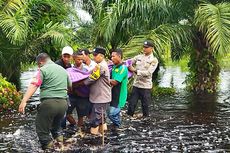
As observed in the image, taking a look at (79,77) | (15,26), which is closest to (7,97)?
(15,26)

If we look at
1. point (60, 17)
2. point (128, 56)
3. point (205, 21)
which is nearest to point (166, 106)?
point (128, 56)

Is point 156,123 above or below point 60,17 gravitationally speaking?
below

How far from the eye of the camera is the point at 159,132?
9148 mm

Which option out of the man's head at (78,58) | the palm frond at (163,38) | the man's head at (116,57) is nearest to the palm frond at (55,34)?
the palm frond at (163,38)

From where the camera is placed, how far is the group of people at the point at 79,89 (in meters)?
7.55

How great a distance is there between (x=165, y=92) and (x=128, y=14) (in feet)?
9.42

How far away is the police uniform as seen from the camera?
10.3m

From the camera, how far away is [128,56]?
12.3m

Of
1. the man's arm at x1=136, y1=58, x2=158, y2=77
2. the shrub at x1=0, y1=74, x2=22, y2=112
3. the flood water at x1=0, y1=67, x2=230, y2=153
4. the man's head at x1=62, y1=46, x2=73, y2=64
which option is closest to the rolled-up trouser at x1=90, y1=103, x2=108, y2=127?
the flood water at x1=0, y1=67, x2=230, y2=153

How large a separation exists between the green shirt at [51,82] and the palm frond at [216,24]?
542 centimetres

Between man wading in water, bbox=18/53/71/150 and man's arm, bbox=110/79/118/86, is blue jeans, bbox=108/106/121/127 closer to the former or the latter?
man's arm, bbox=110/79/118/86

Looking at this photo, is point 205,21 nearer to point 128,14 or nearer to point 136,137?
point 128,14

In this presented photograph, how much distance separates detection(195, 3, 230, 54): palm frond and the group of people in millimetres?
2492

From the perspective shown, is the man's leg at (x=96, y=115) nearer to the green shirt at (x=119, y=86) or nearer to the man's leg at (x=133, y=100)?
the green shirt at (x=119, y=86)
